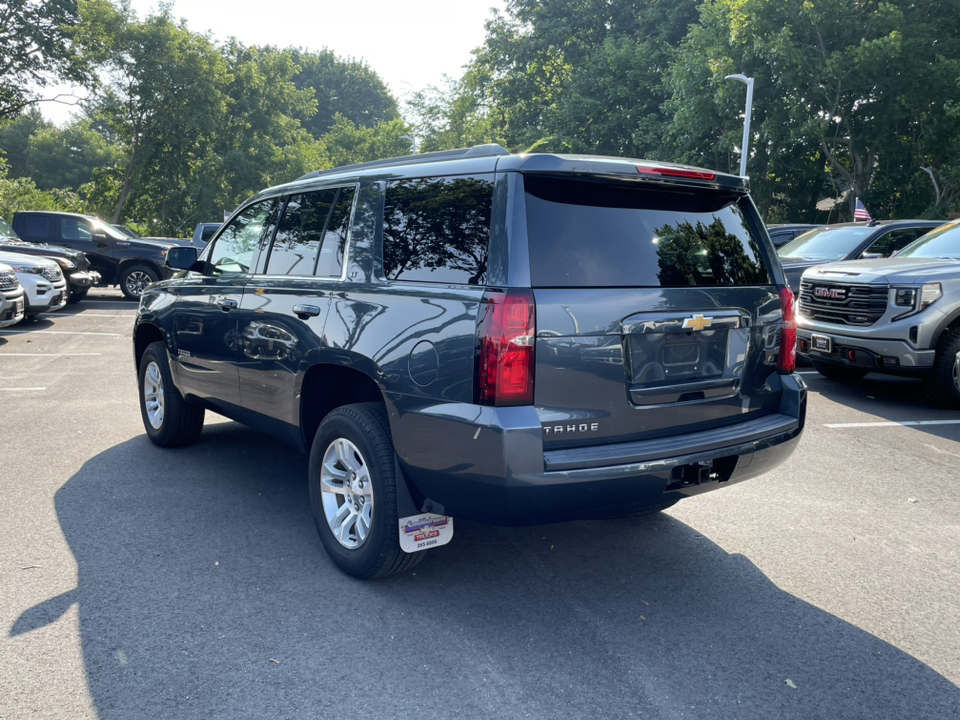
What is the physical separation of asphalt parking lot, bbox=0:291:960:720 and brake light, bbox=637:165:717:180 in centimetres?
185

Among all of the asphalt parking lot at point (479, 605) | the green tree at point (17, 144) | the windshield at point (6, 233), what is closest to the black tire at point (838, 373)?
the asphalt parking lot at point (479, 605)

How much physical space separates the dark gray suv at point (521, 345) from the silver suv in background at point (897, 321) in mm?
4467

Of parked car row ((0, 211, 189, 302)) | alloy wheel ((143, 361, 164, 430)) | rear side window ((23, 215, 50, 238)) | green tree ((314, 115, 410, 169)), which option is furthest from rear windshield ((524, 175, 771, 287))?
green tree ((314, 115, 410, 169))

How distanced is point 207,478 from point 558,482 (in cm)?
308

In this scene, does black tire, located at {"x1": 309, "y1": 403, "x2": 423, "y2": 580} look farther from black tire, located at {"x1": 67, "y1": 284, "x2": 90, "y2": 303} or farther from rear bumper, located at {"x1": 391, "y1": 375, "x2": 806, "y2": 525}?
black tire, located at {"x1": 67, "y1": 284, "x2": 90, "y2": 303}

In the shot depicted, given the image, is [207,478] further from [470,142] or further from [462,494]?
[470,142]

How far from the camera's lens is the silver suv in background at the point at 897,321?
7.92 metres

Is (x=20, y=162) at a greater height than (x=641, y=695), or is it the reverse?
(x=20, y=162)

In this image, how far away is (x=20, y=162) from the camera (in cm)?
7781

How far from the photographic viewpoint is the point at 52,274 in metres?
14.1

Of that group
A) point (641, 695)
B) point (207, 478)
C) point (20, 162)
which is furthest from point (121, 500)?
point (20, 162)

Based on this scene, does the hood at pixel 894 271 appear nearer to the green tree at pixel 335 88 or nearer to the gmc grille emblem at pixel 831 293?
the gmc grille emblem at pixel 831 293

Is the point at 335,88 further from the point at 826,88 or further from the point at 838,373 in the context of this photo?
the point at 838,373

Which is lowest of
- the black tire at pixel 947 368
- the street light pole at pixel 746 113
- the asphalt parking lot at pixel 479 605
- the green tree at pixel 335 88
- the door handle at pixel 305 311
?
the asphalt parking lot at pixel 479 605
